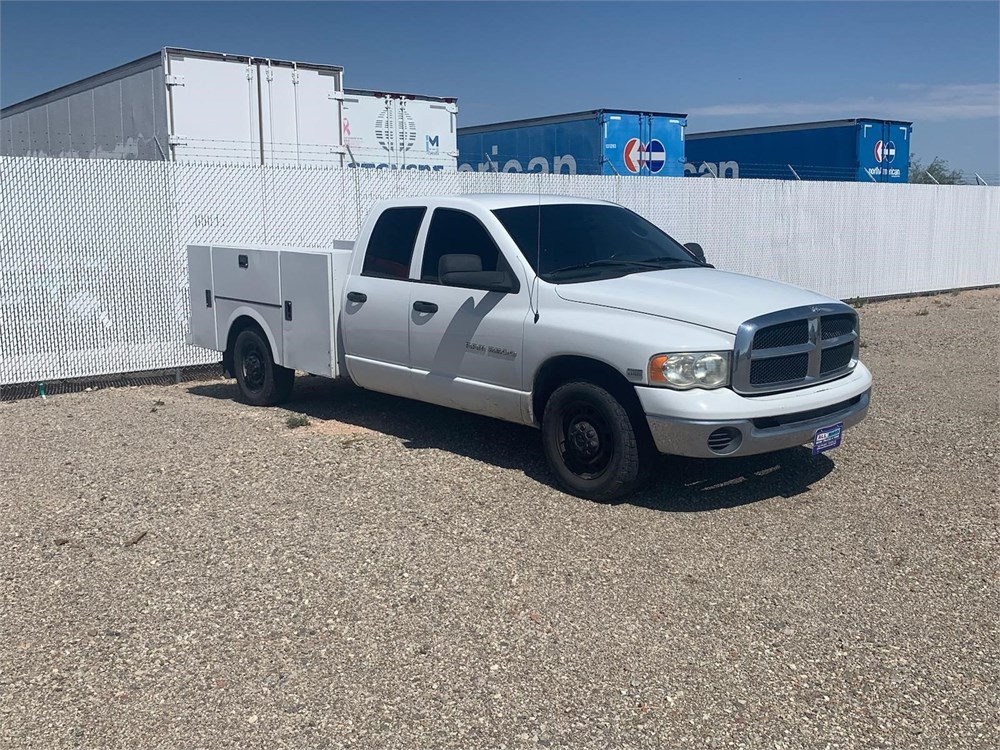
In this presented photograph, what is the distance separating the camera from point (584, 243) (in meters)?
7.47

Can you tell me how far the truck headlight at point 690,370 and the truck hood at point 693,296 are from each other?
0.66 ft

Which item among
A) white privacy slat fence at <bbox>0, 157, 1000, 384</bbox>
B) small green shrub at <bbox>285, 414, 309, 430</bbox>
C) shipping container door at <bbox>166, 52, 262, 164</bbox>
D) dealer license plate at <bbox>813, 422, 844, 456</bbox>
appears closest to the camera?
dealer license plate at <bbox>813, 422, 844, 456</bbox>

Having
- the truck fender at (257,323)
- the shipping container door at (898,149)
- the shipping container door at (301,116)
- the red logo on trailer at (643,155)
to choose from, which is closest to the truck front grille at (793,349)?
the truck fender at (257,323)

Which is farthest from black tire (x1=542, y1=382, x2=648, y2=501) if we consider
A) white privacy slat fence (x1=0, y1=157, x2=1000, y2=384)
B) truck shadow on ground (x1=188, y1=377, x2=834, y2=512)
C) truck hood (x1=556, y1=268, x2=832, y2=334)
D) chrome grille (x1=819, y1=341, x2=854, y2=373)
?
white privacy slat fence (x1=0, y1=157, x2=1000, y2=384)

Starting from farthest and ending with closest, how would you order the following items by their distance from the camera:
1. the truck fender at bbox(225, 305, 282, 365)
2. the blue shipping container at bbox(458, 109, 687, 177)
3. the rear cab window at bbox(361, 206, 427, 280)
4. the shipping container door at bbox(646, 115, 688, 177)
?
1. the shipping container door at bbox(646, 115, 688, 177)
2. the blue shipping container at bbox(458, 109, 687, 177)
3. the truck fender at bbox(225, 305, 282, 365)
4. the rear cab window at bbox(361, 206, 427, 280)

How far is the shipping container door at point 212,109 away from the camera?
13.4 meters

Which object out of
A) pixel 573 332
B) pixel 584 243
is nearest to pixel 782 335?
pixel 573 332

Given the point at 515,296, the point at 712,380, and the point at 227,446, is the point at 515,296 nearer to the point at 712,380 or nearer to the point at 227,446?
the point at 712,380

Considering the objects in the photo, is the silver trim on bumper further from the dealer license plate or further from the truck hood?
the truck hood

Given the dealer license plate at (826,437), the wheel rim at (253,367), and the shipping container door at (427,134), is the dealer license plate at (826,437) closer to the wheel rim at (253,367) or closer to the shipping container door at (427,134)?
the wheel rim at (253,367)

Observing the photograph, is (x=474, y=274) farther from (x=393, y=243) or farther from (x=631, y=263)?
(x=393, y=243)

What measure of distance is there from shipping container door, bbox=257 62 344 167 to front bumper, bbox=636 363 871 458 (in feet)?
31.2

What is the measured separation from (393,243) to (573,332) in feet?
7.15

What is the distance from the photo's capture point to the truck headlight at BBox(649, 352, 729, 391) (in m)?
6.14
